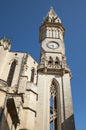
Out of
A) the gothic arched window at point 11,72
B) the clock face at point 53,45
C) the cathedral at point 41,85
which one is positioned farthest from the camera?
the clock face at point 53,45

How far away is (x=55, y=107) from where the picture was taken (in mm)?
19953

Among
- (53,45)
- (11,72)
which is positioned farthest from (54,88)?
(53,45)

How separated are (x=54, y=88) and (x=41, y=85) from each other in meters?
1.64

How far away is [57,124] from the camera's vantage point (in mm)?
17969

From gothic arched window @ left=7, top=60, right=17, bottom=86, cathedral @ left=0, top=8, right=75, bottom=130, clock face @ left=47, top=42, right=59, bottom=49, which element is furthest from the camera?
clock face @ left=47, top=42, right=59, bottom=49

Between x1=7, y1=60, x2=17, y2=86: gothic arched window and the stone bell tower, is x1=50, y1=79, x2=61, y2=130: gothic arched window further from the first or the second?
x1=7, y1=60, x2=17, y2=86: gothic arched window

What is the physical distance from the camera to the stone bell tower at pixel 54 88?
17.8 metres

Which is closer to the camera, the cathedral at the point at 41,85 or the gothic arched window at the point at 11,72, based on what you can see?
the cathedral at the point at 41,85

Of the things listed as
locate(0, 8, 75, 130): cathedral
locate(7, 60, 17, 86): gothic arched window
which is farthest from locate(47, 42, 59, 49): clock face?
locate(7, 60, 17, 86): gothic arched window

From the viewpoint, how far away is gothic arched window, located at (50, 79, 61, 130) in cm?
1816

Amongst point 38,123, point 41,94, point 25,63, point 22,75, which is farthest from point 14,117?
point 25,63

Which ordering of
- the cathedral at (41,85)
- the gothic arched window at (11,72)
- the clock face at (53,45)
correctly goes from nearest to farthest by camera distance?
1. the cathedral at (41,85)
2. the gothic arched window at (11,72)
3. the clock face at (53,45)

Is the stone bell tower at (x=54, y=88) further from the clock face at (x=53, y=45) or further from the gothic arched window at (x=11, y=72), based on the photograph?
the gothic arched window at (x=11, y=72)

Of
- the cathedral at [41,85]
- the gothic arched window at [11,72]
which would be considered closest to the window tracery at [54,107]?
the cathedral at [41,85]
